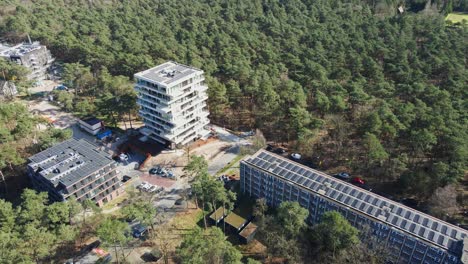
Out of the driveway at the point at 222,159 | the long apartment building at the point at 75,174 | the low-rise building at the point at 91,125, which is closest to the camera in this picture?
the long apartment building at the point at 75,174

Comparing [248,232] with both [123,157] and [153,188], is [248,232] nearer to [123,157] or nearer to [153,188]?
[153,188]

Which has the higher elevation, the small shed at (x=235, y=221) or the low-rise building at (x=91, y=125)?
the low-rise building at (x=91, y=125)

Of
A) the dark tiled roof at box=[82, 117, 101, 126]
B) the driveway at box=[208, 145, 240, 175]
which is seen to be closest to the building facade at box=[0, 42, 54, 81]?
the dark tiled roof at box=[82, 117, 101, 126]

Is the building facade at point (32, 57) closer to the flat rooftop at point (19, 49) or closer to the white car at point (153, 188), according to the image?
the flat rooftop at point (19, 49)

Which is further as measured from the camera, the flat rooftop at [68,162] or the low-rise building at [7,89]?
the low-rise building at [7,89]

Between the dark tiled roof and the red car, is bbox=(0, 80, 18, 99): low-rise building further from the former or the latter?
the red car

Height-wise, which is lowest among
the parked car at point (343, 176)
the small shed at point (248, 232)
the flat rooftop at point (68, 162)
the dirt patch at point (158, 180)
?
the small shed at point (248, 232)

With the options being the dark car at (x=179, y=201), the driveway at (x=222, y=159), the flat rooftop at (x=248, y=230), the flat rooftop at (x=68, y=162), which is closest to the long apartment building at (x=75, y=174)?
the flat rooftop at (x=68, y=162)

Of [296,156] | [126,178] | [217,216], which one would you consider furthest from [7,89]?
[296,156]
